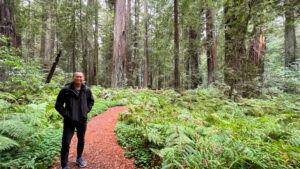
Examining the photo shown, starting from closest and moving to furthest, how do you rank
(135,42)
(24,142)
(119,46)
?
(24,142) → (119,46) → (135,42)

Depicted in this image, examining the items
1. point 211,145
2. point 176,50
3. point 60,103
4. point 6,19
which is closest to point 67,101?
point 60,103

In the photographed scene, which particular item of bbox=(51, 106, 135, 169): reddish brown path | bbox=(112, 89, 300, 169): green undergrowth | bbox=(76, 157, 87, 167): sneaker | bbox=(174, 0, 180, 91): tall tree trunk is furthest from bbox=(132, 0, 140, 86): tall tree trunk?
bbox=(76, 157, 87, 167): sneaker

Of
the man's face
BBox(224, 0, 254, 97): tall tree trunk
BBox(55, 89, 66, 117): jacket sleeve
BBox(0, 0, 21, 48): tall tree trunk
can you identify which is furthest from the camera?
BBox(0, 0, 21, 48): tall tree trunk

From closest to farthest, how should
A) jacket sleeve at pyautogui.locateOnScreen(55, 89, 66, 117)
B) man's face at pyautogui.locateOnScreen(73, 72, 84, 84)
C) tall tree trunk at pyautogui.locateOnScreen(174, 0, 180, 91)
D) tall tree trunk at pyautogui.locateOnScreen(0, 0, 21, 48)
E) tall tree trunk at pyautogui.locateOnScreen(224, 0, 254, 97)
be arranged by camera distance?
jacket sleeve at pyautogui.locateOnScreen(55, 89, 66, 117) < man's face at pyautogui.locateOnScreen(73, 72, 84, 84) < tall tree trunk at pyautogui.locateOnScreen(224, 0, 254, 97) < tall tree trunk at pyautogui.locateOnScreen(0, 0, 21, 48) < tall tree trunk at pyautogui.locateOnScreen(174, 0, 180, 91)

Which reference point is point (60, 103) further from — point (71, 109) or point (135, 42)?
point (135, 42)

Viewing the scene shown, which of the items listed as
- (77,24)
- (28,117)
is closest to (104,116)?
(28,117)

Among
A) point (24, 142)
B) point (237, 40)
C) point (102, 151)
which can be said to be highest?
point (237, 40)

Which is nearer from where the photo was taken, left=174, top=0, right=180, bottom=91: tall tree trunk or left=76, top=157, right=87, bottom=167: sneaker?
left=76, top=157, right=87, bottom=167: sneaker

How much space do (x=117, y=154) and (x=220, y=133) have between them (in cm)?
236

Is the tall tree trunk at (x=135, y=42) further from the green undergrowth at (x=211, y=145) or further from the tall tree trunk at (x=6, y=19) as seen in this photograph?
the green undergrowth at (x=211, y=145)

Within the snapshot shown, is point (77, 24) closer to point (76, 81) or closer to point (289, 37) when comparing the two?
point (76, 81)

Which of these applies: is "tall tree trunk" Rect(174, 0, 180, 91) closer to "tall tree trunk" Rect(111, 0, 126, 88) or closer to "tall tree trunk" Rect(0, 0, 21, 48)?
"tall tree trunk" Rect(111, 0, 126, 88)

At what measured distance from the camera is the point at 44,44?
55.5 ft

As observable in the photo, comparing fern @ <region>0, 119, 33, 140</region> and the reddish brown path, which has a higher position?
fern @ <region>0, 119, 33, 140</region>
